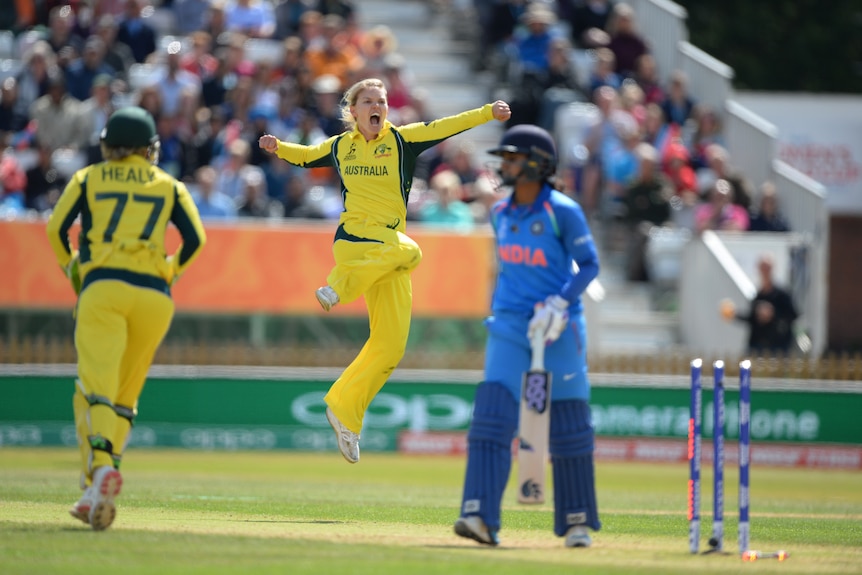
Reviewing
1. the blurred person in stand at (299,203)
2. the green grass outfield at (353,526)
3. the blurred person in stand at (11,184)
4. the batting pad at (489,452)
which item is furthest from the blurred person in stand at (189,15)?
Result: the batting pad at (489,452)

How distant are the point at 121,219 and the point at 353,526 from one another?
2.42m

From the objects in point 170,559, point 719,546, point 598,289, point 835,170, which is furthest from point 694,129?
point 170,559

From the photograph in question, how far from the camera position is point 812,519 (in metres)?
12.2

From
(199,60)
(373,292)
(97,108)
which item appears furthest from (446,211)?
(373,292)

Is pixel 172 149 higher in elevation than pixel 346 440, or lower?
higher

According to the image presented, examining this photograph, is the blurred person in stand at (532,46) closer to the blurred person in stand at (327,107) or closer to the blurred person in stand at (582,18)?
the blurred person in stand at (582,18)

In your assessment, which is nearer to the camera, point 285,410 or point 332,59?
point 285,410

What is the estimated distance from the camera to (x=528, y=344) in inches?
354

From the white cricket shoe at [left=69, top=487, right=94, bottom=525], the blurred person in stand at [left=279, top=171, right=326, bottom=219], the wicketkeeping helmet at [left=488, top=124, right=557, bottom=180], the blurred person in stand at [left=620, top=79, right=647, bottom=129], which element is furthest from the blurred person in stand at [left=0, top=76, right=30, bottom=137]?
the wicketkeeping helmet at [left=488, top=124, right=557, bottom=180]

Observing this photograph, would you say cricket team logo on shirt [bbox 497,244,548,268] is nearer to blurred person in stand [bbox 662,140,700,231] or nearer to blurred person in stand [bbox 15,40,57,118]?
blurred person in stand [bbox 662,140,700,231]

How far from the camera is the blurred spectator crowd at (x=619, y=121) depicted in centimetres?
2259

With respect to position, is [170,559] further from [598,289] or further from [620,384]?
[598,289]

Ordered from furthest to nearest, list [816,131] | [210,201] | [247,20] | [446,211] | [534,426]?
[816,131] < [247,20] < [446,211] < [210,201] < [534,426]

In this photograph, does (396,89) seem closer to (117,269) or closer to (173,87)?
(173,87)
